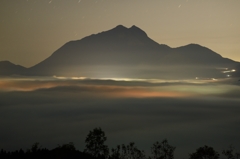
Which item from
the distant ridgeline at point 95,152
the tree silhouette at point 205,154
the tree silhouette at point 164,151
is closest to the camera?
the distant ridgeline at point 95,152

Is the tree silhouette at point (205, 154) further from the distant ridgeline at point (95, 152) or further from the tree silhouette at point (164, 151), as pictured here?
the tree silhouette at point (164, 151)

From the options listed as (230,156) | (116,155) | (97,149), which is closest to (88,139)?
(97,149)

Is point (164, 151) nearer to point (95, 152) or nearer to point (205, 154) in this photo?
point (205, 154)

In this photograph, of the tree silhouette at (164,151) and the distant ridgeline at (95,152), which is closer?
the distant ridgeline at (95,152)

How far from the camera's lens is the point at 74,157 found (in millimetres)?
53719

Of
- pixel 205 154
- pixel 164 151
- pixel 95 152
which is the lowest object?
pixel 164 151

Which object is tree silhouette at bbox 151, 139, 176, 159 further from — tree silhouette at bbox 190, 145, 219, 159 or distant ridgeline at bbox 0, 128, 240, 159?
tree silhouette at bbox 190, 145, 219, 159

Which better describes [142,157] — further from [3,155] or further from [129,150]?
[3,155]

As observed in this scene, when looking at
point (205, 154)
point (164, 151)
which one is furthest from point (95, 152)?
point (205, 154)

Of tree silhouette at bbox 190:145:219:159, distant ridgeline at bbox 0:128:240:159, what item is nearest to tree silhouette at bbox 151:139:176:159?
distant ridgeline at bbox 0:128:240:159

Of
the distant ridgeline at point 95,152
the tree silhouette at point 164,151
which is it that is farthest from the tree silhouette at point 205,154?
the tree silhouette at point 164,151

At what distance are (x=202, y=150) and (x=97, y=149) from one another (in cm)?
2751

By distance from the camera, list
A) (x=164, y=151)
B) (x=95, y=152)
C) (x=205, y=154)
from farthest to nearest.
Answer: (x=164, y=151) < (x=205, y=154) < (x=95, y=152)

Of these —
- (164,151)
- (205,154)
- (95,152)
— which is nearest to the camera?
(95,152)
